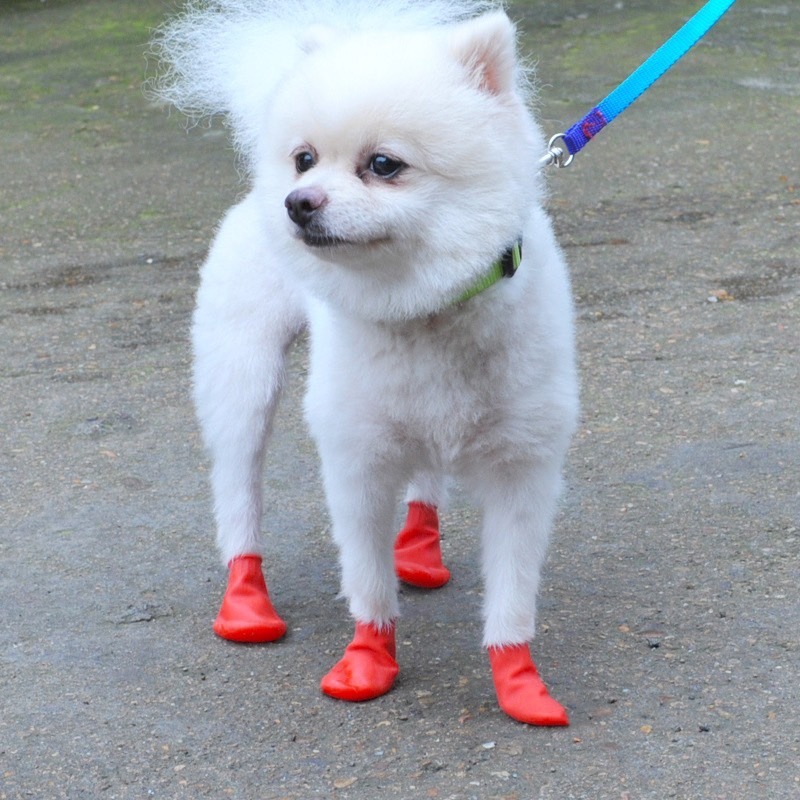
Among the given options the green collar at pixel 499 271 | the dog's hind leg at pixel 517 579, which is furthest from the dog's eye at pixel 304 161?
the dog's hind leg at pixel 517 579

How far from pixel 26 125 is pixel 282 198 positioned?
7.53 meters

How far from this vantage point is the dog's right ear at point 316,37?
2.81 m

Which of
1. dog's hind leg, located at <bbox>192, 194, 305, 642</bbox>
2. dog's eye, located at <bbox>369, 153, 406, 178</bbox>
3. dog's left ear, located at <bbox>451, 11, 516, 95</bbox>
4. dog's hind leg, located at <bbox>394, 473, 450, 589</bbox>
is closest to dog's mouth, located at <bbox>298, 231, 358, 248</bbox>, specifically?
dog's eye, located at <bbox>369, 153, 406, 178</bbox>

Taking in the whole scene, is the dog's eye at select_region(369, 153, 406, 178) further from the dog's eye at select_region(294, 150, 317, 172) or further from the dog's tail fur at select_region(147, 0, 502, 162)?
the dog's tail fur at select_region(147, 0, 502, 162)

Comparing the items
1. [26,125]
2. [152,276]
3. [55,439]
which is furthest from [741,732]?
[26,125]

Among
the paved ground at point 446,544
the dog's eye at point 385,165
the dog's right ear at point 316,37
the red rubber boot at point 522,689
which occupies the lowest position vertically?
the paved ground at point 446,544

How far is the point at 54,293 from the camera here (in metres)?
6.51

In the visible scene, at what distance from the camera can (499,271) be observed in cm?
269

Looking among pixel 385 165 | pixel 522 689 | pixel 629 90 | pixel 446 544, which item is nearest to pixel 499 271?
pixel 385 165

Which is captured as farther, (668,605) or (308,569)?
(308,569)

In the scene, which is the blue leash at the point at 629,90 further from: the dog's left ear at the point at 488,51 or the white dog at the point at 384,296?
the dog's left ear at the point at 488,51

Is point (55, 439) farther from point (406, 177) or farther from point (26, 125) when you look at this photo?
point (26, 125)

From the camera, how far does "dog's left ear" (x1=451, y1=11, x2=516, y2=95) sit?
2.63 metres

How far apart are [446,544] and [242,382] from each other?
0.90 m
